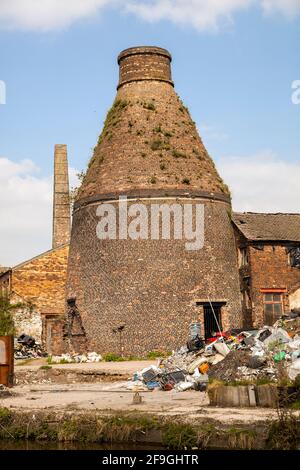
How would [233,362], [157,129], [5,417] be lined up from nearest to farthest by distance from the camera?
[5,417]
[233,362]
[157,129]

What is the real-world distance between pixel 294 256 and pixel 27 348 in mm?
12701

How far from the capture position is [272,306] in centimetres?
2706

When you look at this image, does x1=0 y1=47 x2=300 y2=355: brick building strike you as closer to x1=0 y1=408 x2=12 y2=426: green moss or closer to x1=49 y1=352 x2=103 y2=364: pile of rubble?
x1=49 y1=352 x2=103 y2=364: pile of rubble

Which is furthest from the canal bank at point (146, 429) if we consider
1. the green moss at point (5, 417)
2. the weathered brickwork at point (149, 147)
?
the weathered brickwork at point (149, 147)

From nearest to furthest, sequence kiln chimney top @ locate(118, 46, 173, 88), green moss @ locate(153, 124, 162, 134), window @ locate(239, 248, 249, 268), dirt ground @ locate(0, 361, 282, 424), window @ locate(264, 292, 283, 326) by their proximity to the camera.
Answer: dirt ground @ locate(0, 361, 282, 424), window @ locate(264, 292, 283, 326), window @ locate(239, 248, 249, 268), green moss @ locate(153, 124, 162, 134), kiln chimney top @ locate(118, 46, 173, 88)

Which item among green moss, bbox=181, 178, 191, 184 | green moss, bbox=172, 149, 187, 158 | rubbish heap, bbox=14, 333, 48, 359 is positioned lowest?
rubbish heap, bbox=14, 333, 48, 359

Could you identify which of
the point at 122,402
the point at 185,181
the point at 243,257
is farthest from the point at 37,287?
the point at 122,402

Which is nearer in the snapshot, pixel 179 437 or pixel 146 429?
pixel 179 437

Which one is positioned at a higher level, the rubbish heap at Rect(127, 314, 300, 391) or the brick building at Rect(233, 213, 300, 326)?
the brick building at Rect(233, 213, 300, 326)

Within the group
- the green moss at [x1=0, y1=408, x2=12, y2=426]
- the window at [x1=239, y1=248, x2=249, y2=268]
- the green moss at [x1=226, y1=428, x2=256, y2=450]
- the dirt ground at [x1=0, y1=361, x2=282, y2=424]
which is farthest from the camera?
the window at [x1=239, y1=248, x2=249, y2=268]

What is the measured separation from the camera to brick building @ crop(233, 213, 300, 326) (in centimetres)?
2684

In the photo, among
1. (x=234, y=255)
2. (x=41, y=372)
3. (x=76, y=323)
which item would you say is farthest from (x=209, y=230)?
(x=41, y=372)

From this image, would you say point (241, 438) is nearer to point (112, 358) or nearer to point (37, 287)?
point (112, 358)

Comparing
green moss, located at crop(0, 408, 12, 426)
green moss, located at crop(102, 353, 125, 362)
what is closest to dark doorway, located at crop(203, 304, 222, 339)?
green moss, located at crop(102, 353, 125, 362)
